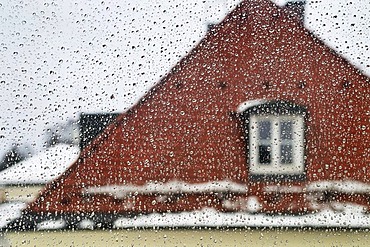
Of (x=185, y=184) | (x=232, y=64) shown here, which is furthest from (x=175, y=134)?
(x=232, y=64)

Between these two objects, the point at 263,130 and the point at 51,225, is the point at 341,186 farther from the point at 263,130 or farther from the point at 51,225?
the point at 51,225

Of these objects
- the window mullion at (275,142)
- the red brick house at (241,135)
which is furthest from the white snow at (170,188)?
the window mullion at (275,142)

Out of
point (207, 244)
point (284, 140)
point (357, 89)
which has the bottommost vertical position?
point (207, 244)

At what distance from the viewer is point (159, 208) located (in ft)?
3.60

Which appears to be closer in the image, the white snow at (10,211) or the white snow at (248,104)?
the white snow at (10,211)

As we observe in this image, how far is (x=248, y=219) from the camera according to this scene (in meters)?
1.09

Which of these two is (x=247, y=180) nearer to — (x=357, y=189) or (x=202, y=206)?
(x=202, y=206)

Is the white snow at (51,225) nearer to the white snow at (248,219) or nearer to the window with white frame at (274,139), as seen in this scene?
the white snow at (248,219)

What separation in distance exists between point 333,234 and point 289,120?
1.00ft

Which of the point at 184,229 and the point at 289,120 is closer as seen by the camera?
the point at 184,229

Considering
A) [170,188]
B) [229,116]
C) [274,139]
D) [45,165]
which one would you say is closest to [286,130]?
[274,139]

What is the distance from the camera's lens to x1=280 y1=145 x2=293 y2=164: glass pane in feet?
3.67

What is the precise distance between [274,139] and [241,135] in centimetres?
9

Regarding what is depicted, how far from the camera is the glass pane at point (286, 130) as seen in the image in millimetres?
1135
